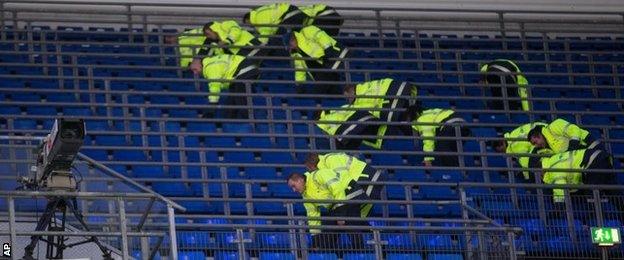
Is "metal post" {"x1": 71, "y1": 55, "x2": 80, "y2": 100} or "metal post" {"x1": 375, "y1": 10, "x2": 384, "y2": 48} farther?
"metal post" {"x1": 375, "y1": 10, "x2": 384, "y2": 48}

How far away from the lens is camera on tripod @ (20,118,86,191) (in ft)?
48.7

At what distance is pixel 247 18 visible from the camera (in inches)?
862

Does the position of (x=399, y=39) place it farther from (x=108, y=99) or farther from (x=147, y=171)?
(x=147, y=171)

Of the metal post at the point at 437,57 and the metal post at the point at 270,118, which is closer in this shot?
the metal post at the point at 270,118

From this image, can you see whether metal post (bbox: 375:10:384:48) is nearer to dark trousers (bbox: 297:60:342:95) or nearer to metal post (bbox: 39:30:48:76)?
dark trousers (bbox: 297:60:342:95)

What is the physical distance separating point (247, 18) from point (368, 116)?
A: 250 cm

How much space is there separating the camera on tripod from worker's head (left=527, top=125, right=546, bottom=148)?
6.27 m

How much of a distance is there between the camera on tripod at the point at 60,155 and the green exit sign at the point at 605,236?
5302mm

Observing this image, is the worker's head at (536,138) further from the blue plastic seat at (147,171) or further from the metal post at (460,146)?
the blue plastic seat at (147,171)

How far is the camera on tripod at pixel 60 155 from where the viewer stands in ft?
48.7

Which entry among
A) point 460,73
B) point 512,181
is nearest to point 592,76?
point 460,73

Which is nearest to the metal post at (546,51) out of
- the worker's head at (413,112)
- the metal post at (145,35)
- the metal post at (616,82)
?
the metal post at (616,82)

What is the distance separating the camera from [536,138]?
19766 millimetres

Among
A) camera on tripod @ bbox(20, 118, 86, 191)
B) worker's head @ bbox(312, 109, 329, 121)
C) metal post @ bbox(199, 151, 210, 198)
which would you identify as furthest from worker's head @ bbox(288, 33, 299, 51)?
camera on tripod @ bbox(20, 118, 86, 191)
